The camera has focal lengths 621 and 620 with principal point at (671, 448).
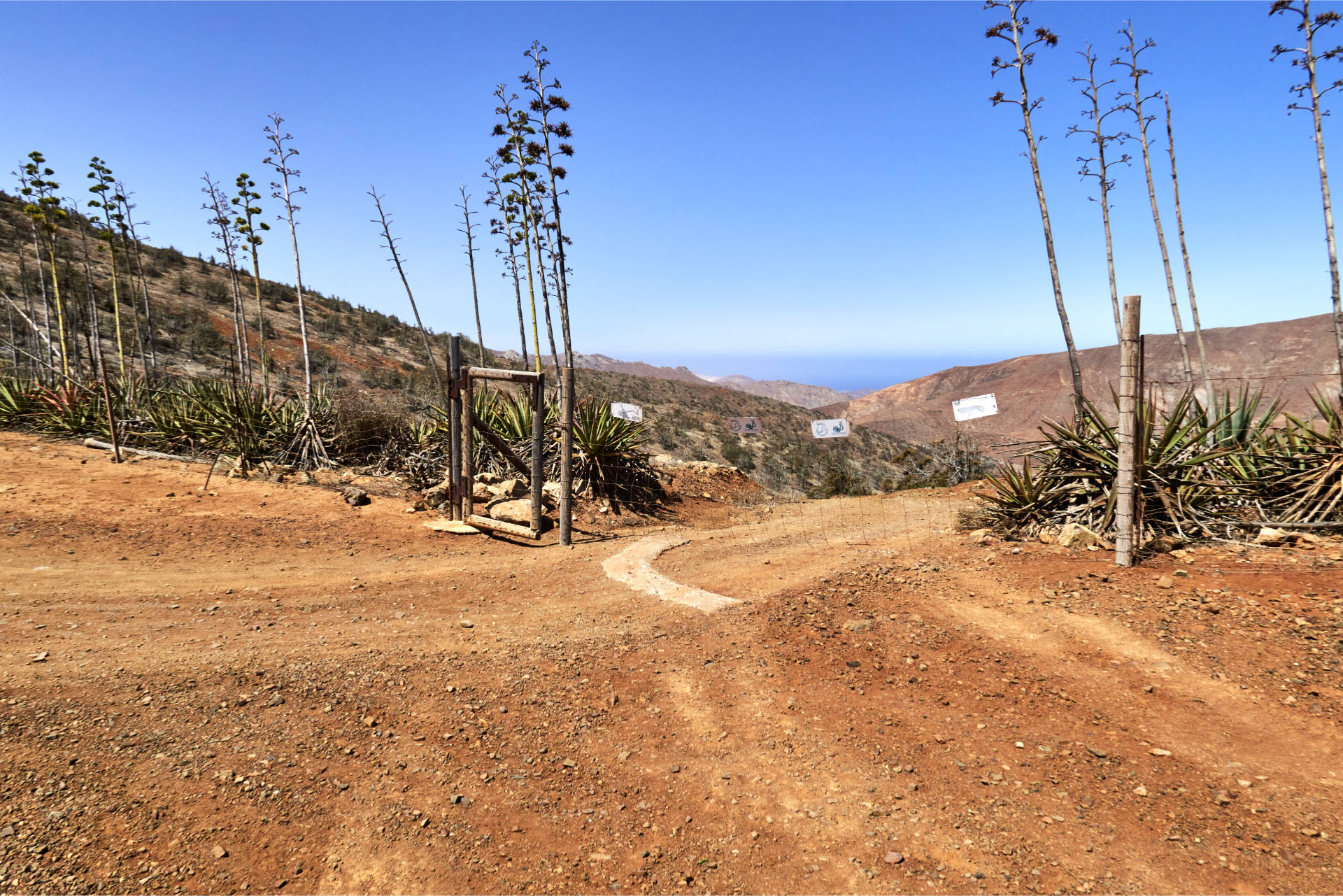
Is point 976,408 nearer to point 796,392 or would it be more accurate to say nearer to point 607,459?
point 607,459

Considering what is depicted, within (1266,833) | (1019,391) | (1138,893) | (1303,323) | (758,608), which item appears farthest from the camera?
(1019,391)

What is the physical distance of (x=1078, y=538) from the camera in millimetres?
6242

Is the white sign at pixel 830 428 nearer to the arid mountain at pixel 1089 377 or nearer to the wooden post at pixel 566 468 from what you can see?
the arid mountain at pixel 1089 377

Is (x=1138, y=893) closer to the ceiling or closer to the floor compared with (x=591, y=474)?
closer to the floor

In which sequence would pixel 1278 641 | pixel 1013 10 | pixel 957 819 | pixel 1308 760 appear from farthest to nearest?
pixel 1013 10 < pixel 1278 641 < pixel 1308 760 < pixel 957 819

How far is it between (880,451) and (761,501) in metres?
19.2

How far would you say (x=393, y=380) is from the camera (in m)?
24.9

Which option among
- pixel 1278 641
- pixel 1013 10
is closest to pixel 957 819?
pixel 1278 641

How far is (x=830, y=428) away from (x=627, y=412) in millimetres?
5319

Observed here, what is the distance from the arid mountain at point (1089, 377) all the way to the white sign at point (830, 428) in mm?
4463

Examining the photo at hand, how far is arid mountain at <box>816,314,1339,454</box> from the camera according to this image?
2469 cm

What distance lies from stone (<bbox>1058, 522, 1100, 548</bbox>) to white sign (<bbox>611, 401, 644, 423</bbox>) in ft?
23.4

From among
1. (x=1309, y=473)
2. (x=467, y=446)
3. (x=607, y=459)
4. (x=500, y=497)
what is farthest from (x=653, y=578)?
(x=1309, y=473)

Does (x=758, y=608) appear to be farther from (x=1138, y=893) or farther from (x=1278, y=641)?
(x=1278, y=641)
